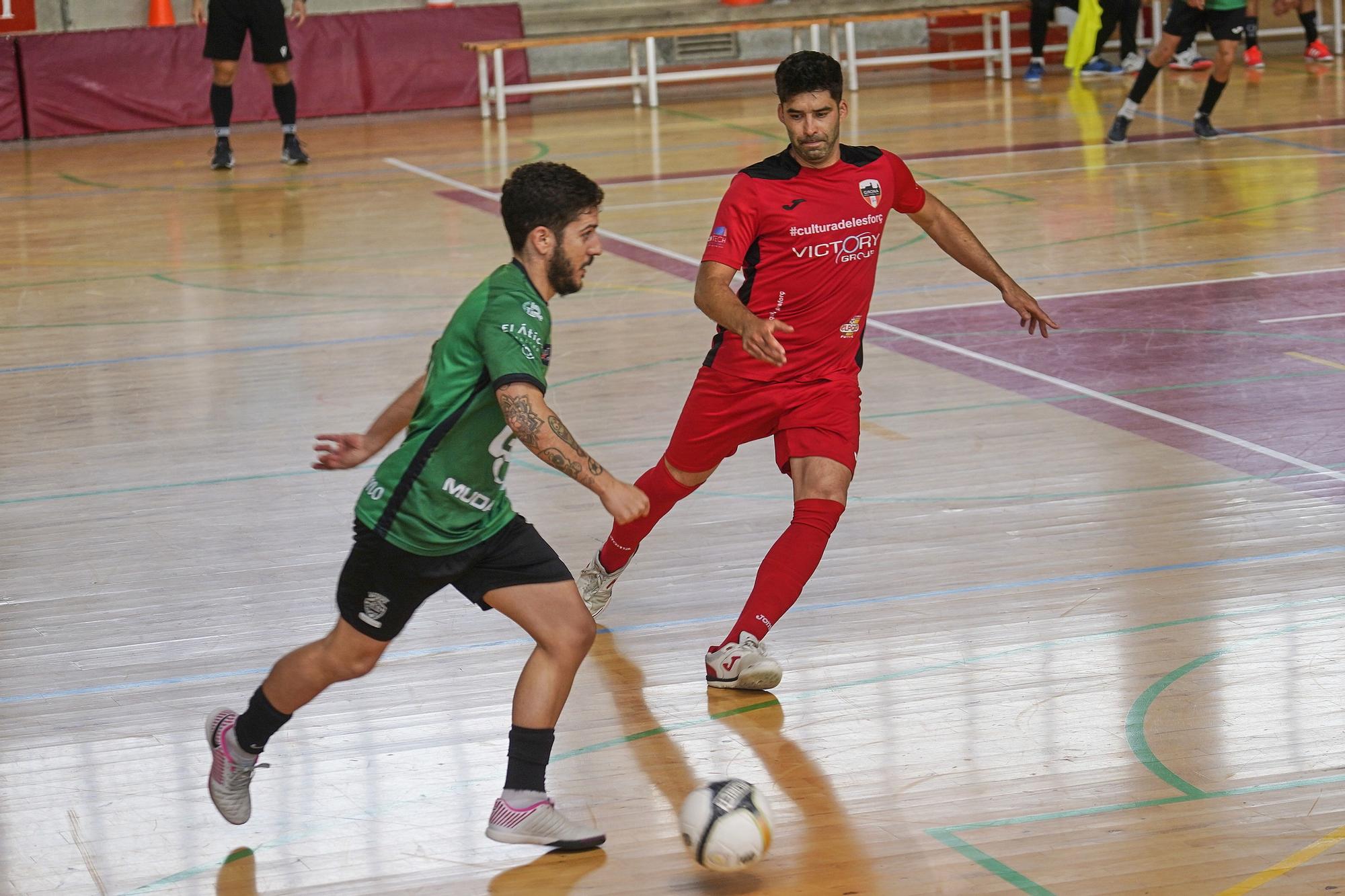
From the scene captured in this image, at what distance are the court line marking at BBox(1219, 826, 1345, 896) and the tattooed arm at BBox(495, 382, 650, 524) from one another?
1435mm

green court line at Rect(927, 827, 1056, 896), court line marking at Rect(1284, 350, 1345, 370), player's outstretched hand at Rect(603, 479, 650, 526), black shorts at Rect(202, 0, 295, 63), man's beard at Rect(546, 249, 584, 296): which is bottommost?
green court line at Rect(927, 827, 1056, 896)

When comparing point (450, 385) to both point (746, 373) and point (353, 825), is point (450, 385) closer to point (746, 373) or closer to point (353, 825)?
point (353, 825)

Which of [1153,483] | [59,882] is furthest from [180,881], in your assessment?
[1153,483]

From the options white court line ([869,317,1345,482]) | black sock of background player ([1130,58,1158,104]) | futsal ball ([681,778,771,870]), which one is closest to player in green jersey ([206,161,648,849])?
futsal ball ([681,778,771,870])

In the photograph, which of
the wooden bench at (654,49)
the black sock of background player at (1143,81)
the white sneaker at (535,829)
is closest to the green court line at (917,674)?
the white sneaker at (535,829)

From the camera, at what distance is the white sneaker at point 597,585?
17.4 ft

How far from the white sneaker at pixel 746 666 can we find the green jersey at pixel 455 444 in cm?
110

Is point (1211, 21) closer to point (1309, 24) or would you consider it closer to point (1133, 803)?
point (1309, 24)

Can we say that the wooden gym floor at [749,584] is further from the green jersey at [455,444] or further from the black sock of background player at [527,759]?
the green jersey at [455,444]

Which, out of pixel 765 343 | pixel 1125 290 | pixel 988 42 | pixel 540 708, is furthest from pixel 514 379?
pixel 988 42

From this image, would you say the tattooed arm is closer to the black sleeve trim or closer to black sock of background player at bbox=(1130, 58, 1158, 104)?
the black sleeve trim

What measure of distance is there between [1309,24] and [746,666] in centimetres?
1867

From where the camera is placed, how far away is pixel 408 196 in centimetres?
1421

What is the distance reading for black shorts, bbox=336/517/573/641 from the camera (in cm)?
372
